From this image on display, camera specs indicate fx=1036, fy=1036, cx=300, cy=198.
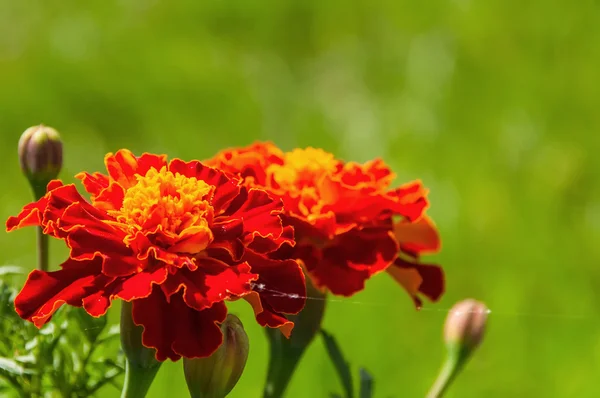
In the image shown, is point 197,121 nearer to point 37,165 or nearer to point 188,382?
point 37,165

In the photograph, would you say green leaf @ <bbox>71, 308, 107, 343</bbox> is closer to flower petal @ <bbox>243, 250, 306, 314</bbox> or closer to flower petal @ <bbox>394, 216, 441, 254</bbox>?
flower petal @ <bbox>243, 250, 306, 314</bbox>

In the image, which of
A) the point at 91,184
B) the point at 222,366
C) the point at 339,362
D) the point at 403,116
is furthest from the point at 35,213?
the point at 403,116

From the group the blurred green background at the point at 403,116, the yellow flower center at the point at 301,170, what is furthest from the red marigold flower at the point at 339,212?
the blurred green background at the point at 403,116

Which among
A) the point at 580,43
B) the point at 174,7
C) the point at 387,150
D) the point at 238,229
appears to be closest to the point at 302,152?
the point at 238,229

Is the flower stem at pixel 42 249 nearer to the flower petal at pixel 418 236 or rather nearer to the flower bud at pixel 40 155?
the flower bud at pixel 40 155

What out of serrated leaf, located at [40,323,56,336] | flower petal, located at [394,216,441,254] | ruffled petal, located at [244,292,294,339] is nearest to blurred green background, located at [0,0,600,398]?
flower petal, located at [394,216,441,254]

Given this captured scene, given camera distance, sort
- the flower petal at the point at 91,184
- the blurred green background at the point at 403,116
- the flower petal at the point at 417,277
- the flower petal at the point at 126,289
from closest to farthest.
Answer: the flower petal at the point at 126,289
the flower petal at the point at 91,184
the flower petal at the point at 417,277
the blurred green background at the point at 403,116
